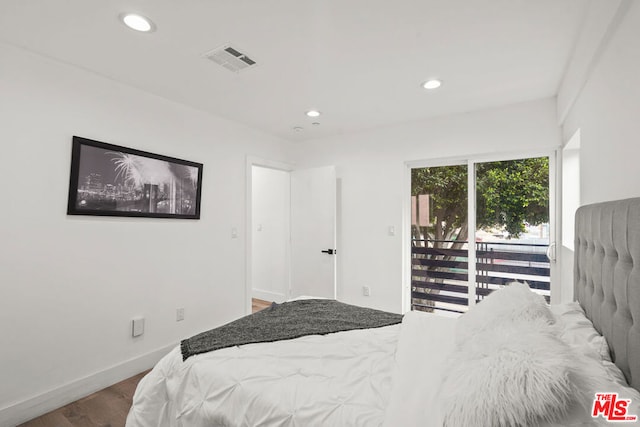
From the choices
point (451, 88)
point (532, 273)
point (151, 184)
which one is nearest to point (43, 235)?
point (151, 184)

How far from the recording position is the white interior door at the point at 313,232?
4.03m

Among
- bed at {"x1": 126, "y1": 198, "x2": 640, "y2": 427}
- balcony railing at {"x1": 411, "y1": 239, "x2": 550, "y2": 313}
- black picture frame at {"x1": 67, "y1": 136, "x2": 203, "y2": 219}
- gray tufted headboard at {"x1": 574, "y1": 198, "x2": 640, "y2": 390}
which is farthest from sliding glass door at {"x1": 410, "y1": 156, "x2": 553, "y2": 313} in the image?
black picture frame at {"x1": 67, "y1": 136, "x2": 203, "y2": 219}

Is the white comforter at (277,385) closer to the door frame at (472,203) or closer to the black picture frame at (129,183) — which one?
the black picture frame at (129,183)

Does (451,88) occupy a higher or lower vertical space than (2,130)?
higher

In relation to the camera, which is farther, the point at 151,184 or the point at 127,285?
the point at 151,184

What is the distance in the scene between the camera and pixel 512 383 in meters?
0.85

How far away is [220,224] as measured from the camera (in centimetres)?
349

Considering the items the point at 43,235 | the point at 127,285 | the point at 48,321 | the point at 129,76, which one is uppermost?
the point at 129,76

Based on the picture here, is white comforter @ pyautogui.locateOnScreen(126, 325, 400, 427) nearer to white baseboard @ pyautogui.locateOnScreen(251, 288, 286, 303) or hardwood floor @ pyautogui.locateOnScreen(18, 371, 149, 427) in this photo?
hardwood floor @ pyautogui.locateOnScreen(18, 371, 149, 427)

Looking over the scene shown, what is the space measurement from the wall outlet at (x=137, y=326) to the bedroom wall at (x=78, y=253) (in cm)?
5

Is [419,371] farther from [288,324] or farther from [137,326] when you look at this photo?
[137,326]

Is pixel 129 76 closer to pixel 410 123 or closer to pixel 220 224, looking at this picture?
pixel 220 224

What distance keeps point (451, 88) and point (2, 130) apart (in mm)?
3357

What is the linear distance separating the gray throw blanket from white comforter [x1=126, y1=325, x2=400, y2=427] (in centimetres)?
7
